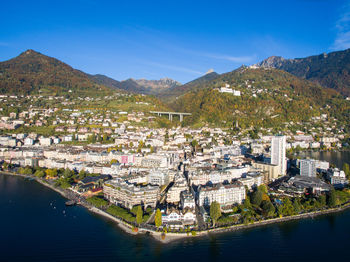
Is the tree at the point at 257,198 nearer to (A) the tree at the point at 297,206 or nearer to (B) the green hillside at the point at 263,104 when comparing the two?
(A) the tree at the point at 297,206

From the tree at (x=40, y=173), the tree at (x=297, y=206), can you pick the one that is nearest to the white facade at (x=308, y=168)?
the tree at (x=297, y=206)

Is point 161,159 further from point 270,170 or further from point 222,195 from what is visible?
point 270,170

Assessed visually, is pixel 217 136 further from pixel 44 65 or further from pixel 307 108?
pixel 44 65

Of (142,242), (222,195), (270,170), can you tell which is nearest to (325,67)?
(270,170)

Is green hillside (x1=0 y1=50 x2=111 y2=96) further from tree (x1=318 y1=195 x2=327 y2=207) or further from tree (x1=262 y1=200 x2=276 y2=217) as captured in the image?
tree (x1=318 y1=195 x2=327 y2=207)

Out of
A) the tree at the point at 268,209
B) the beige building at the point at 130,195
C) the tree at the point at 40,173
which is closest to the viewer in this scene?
the tree at the point at 268,209

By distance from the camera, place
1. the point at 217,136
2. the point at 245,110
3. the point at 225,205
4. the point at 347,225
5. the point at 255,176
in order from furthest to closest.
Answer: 1. the point at 245,110
2. the point at 217,136
3. the point at 255,176
4. the point at 225,205
5. the point at 347,225

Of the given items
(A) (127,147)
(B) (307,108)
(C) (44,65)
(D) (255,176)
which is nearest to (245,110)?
(B) (307,108)

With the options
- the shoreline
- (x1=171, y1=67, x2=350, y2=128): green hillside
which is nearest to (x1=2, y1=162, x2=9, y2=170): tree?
the shoreline
